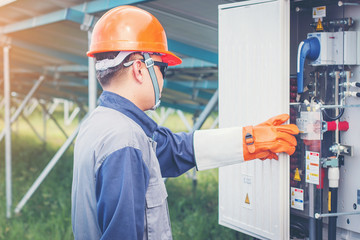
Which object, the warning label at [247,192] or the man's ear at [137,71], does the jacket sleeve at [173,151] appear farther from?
the man's ear at [137,71]

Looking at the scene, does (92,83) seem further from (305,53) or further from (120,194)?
(120,194)

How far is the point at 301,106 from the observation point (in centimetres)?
206


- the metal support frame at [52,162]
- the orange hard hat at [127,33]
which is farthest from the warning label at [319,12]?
the metal support frame at [52,162]

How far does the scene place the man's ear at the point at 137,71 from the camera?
1.67 m

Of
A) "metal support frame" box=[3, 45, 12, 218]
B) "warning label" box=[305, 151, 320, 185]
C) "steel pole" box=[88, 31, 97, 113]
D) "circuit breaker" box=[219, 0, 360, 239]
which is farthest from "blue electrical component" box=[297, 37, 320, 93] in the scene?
"metal support frame" box=[3, 45, 12, 218]

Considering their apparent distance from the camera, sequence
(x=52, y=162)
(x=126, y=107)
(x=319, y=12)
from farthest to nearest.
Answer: (x=52, y=162) → (x=319, y=12) → (x=126, y=107)

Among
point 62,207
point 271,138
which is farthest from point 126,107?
point 62,207

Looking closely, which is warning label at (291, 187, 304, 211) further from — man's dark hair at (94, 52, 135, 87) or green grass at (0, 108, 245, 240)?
green grass at (0, 108, 245, 240)

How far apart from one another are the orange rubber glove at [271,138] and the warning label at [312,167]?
10cm

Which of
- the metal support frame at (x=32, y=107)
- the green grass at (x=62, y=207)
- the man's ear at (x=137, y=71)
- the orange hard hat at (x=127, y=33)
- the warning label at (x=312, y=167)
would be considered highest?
the orange hard hat at (x=127, y=33)

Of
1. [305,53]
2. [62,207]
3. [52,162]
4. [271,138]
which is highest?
[305,53]

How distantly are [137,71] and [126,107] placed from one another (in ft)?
0.49

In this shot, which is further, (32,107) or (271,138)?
(32,107)

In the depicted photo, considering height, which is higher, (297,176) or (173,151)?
(173,151)
